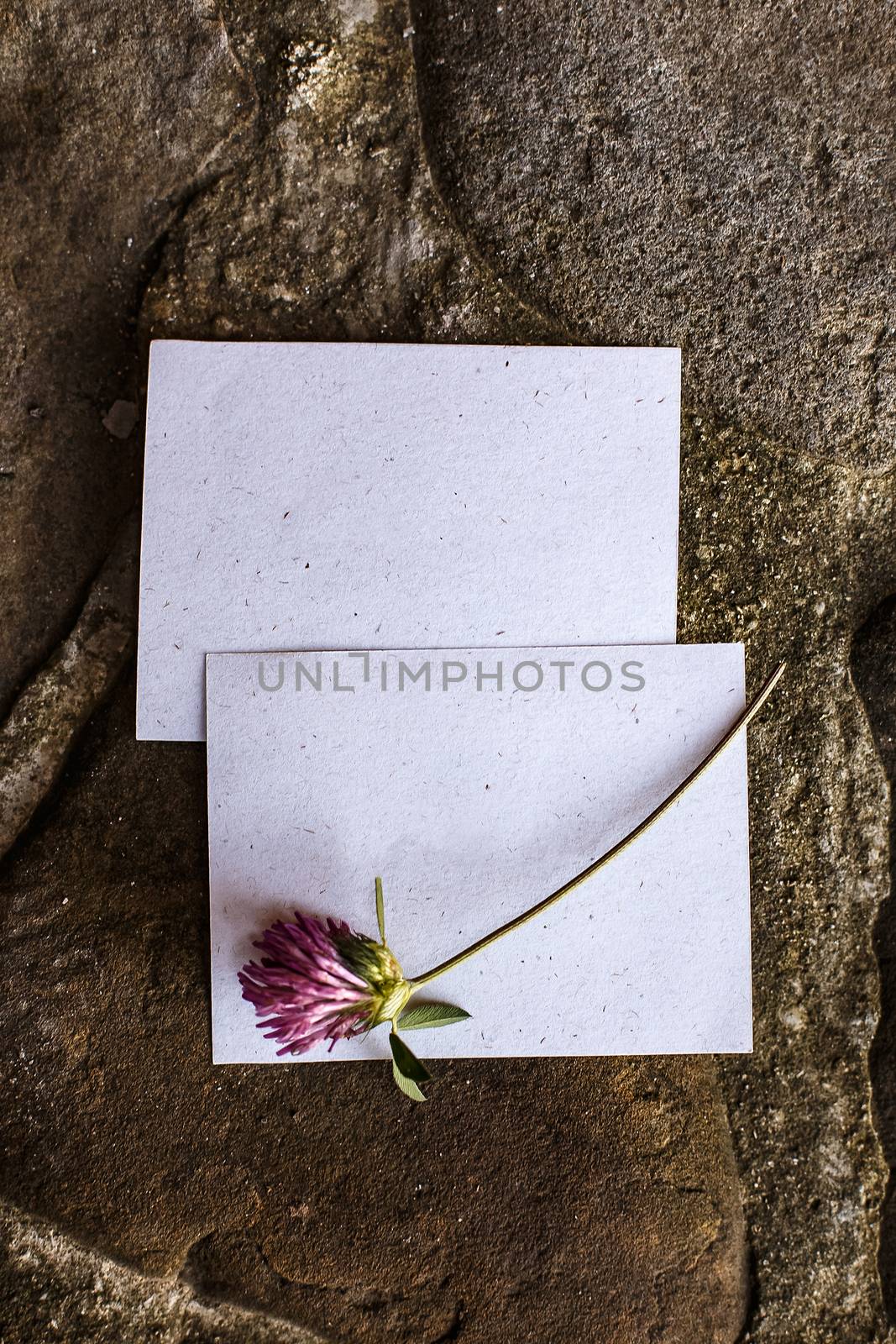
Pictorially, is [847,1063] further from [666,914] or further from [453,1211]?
[453,1211]

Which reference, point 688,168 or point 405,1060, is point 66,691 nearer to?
point 405,1060

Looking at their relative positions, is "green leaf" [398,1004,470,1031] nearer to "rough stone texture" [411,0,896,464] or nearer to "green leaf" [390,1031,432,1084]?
"green leaf" [390,1031,432,1084]

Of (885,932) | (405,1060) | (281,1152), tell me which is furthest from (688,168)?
(281,1152)

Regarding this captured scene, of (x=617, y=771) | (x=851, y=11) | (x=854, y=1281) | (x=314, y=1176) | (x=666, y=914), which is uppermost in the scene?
(x=851, y=11)

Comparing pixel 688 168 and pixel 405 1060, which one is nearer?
pixel 405 1060

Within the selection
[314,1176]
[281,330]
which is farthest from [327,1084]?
[281,330]

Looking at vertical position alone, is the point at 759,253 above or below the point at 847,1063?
above
